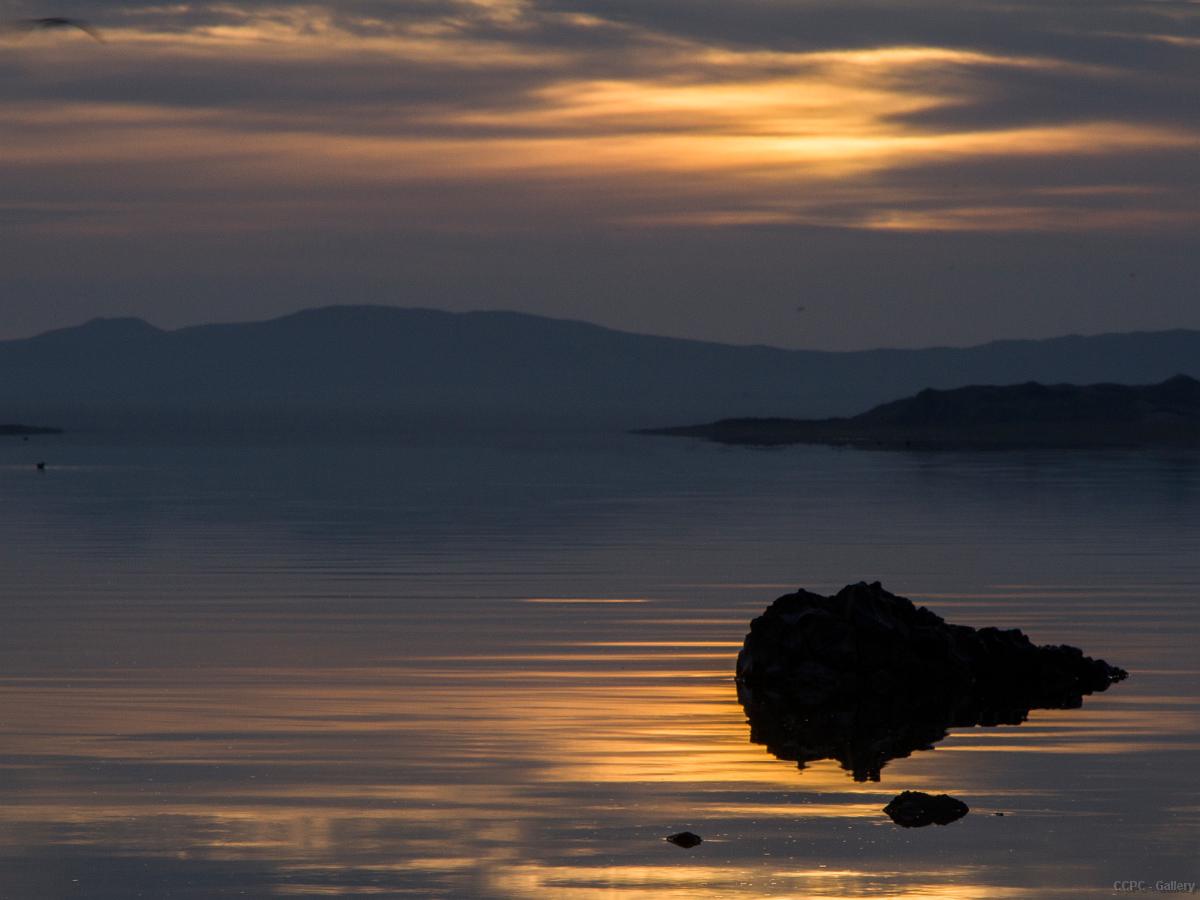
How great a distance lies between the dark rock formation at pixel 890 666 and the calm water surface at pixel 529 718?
0.69m

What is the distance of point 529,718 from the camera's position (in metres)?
22.5

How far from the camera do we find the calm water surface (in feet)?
51.7

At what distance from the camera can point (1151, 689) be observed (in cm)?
2483

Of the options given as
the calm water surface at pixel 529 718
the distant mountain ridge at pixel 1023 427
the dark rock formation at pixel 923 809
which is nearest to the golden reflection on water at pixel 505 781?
the calm water surface at pixel 529 718

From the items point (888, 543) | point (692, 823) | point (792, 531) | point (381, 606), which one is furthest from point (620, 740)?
point (792, 531)

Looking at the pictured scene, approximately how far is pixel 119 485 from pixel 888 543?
40.8 meters

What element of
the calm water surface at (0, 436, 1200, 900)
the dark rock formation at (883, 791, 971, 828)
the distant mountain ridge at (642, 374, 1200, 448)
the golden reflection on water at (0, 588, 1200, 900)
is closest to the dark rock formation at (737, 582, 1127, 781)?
the golden reflection on water at (0, 588, 1200, 900)

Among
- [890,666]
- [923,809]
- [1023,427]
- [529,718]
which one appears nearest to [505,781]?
[529,718]

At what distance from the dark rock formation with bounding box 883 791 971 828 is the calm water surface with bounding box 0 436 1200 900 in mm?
184

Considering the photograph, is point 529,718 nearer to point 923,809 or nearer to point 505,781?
point 505,781

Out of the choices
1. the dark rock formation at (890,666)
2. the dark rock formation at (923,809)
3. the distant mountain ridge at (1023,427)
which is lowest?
the dark rock formation at (923,809)

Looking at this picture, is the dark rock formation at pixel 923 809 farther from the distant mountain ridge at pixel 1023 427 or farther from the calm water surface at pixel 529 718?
the distant mountain ridge at pixel 1023 427

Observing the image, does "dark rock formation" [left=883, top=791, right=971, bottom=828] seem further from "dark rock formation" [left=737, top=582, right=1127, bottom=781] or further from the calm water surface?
"dark rock formation" [left=737, top=582, right=1127, bottom=781]

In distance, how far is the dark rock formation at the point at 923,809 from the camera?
1712cm
